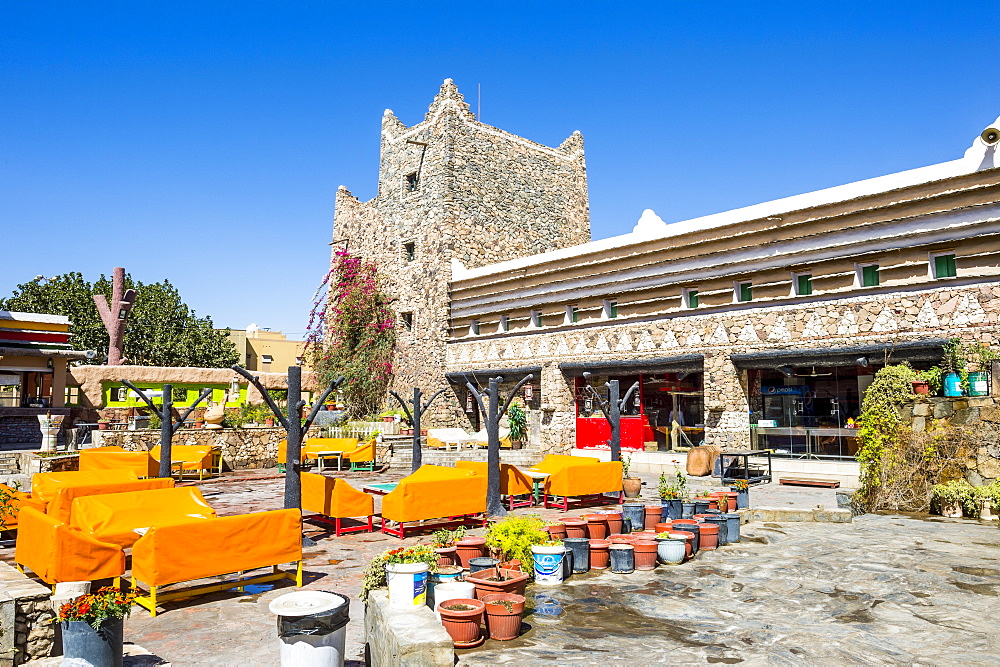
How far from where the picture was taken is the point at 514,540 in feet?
25.2

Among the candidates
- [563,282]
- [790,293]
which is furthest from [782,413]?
[563,282]

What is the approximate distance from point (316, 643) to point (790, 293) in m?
17.3

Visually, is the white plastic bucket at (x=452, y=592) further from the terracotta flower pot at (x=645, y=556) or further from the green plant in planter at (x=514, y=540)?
the terracotta flower pot at (x=645, y=556)

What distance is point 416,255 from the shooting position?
102 ft

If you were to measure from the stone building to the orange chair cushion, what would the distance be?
5554 mm

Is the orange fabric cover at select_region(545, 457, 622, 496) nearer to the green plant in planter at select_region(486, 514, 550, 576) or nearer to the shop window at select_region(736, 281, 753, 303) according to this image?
the green plant in planter at select_region(486, 514, 550, 576)

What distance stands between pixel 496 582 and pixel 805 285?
15.6m

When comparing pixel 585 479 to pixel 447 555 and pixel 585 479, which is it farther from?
pixel 447 555

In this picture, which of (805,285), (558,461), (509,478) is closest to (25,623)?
(509,478)

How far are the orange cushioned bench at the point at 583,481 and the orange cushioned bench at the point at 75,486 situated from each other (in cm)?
691

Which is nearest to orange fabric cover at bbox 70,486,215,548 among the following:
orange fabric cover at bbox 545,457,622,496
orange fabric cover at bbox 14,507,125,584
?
orange fabric cover at bbox 14,507,125,584

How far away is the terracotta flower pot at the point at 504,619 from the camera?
5.87 metres

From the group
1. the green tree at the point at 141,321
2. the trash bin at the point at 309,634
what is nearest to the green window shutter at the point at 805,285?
the trash bin at the point at 309,634

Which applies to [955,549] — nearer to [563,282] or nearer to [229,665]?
[229,665]
